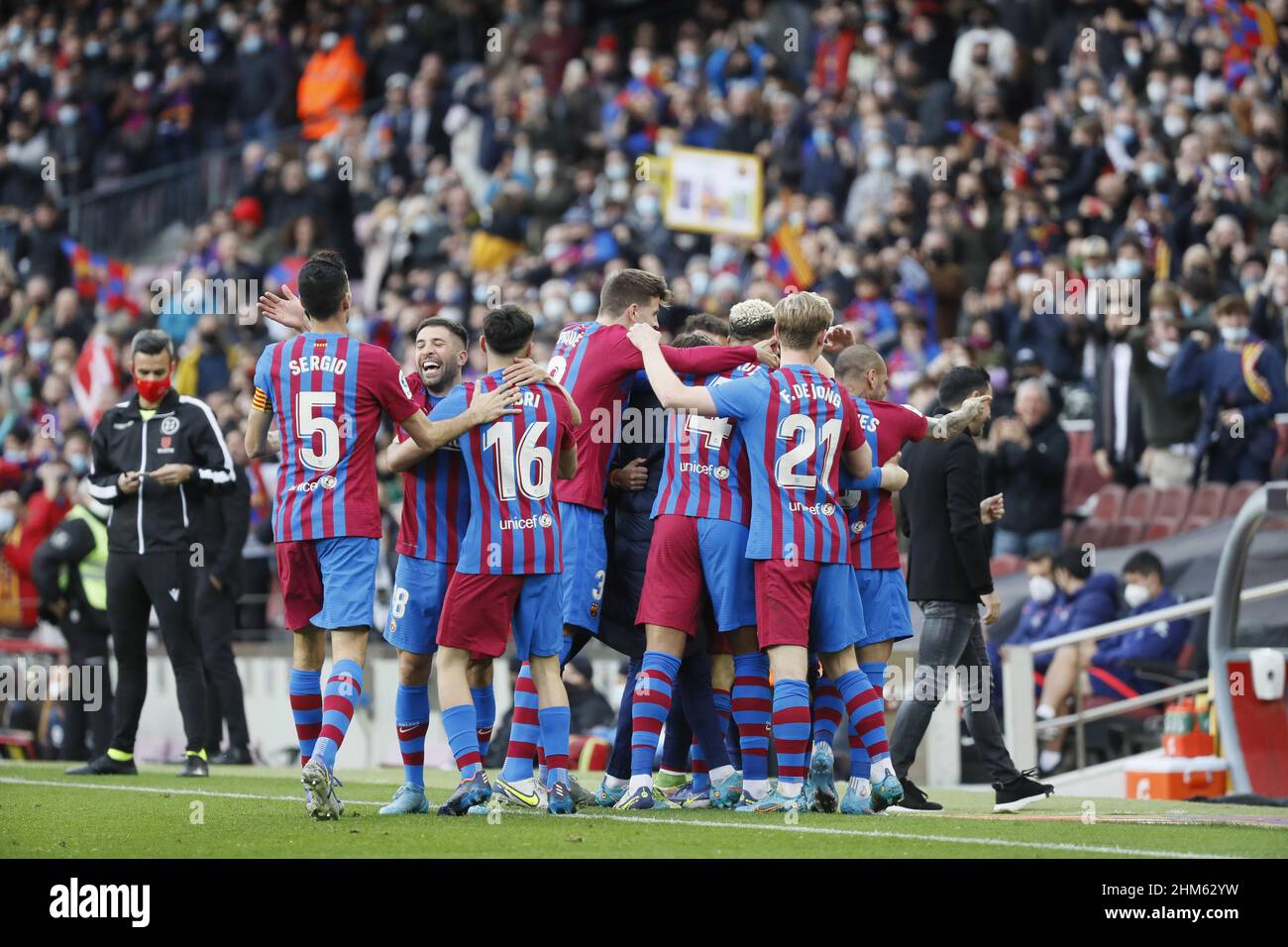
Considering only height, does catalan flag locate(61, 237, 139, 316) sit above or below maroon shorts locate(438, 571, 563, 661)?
above

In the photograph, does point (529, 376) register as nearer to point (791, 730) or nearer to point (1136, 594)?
point (791, 730)

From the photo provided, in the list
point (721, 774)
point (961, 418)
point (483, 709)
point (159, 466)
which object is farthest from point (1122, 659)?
point (159, 466)

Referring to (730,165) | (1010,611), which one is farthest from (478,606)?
(730,165)

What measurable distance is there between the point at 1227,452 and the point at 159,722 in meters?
8.48

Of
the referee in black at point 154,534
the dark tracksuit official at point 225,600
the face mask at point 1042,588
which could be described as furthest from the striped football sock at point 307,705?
the face mask at point 1042,588

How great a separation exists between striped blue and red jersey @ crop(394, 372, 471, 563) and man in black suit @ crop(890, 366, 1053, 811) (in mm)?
2148

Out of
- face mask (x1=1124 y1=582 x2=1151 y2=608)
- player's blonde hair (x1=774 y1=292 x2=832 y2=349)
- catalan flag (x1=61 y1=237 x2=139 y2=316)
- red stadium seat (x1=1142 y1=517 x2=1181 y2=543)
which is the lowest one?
face mask (x1=1124 y1=582 x2=1151 y2=608)

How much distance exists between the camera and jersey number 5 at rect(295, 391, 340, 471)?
728cm

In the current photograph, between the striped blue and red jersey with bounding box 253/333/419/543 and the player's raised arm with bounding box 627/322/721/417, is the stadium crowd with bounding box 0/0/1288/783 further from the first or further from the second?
the striped blue and red jersey with bounding box 253/333/419/543

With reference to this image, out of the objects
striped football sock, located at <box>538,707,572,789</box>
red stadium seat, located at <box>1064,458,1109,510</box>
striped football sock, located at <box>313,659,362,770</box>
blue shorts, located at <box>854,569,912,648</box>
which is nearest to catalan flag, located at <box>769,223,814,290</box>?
red stadium seat, located at <box>1064,458,1109,510</box>

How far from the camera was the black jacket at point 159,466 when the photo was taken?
10.1m

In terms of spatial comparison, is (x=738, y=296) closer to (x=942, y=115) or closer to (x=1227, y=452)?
(x=942, y=115)

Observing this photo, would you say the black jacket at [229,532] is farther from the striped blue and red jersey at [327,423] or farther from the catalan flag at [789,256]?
the catalan flag at [789,256]

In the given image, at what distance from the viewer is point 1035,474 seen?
1339 cm
